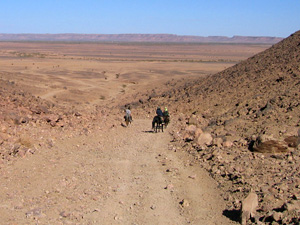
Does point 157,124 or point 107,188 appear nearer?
point 107,188

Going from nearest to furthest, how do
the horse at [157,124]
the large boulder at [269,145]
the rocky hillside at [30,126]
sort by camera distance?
the large boulder at [269,145]
the rocky hillside at [30,126]
the horse at [157,124]

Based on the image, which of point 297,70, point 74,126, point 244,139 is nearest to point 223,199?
point 244,139

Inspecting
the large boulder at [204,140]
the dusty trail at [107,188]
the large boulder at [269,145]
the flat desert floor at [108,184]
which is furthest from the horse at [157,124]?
the large boulder at [269,145]

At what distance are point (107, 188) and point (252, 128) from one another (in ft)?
21.2

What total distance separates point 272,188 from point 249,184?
678 mm

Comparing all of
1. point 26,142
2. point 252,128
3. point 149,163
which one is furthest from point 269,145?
point 26,142

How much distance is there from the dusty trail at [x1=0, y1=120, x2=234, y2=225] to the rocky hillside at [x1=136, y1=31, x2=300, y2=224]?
2.37 ft

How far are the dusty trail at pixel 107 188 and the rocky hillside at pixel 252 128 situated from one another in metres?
0.72

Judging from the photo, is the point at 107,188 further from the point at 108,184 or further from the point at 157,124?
the point at 157,124

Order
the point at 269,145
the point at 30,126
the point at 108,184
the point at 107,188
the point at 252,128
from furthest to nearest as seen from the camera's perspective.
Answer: the point at 30,126, the point at 252,128, the point at 269,145, the point at 108,184, the point at 107,188

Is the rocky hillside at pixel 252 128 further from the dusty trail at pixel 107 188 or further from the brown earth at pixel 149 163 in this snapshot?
the dusty trail at pixel 107 188

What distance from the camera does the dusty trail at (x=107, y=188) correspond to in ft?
28.0

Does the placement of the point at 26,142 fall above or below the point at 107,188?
above

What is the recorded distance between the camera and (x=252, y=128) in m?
14.2
